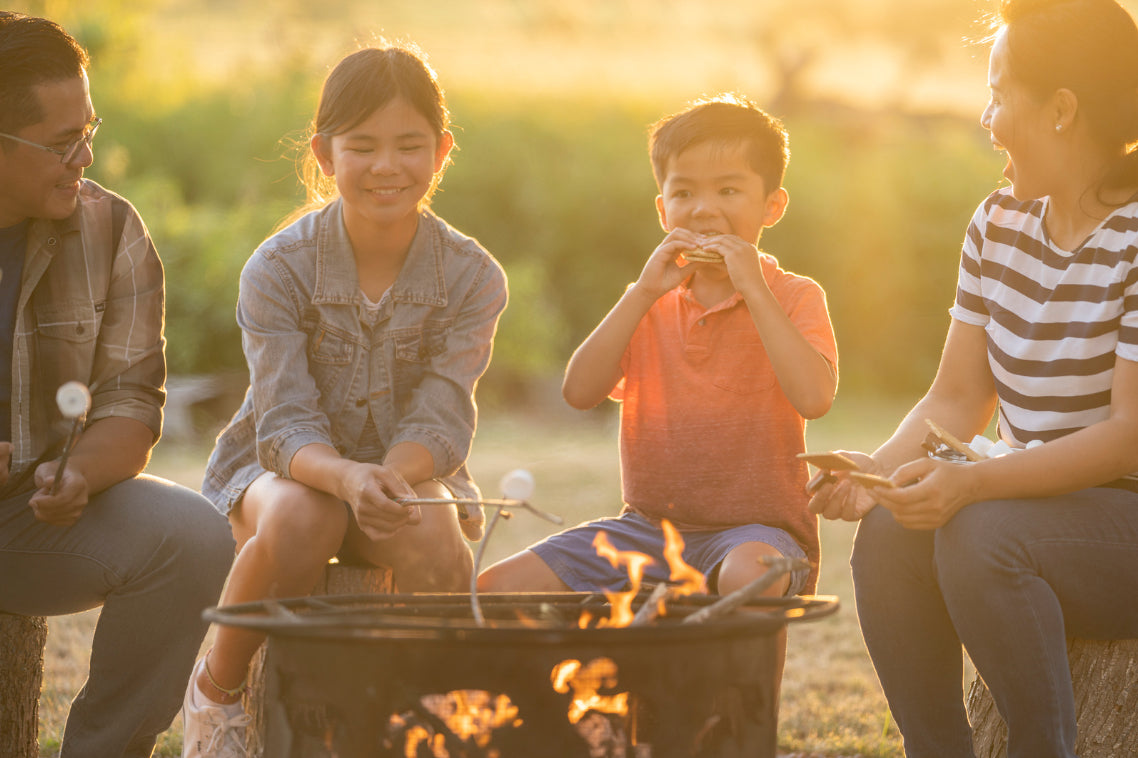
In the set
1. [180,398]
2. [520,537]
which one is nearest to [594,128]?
[180,398]

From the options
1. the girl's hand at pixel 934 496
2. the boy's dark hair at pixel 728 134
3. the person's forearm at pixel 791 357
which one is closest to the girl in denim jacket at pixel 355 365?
the boy's dark hair at pixel 728 134

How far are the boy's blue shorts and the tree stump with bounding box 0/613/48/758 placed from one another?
101 centimetres

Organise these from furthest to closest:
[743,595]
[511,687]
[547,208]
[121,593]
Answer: [547,208] < [121,593] < [743,595] < [511,687]

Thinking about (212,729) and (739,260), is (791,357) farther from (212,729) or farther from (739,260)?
(212,729)

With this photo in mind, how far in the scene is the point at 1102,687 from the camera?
2.26 meters

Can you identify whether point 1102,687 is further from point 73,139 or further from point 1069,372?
point 73,139

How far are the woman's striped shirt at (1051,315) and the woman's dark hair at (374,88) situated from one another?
1219mm

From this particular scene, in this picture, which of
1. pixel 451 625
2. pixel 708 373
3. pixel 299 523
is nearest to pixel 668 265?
pixel 708 373

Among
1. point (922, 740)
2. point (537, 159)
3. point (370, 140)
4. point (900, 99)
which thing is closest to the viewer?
point (922, 740)

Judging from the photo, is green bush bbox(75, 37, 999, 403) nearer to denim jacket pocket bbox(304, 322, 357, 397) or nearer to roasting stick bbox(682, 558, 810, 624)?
denim jacket pocket bbox(304, 322, 357, 397)

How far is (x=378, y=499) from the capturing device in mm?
2342

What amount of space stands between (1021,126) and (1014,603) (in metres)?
0.89

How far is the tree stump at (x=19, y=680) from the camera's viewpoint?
244 cm

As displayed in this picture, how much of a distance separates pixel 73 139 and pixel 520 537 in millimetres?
3843
